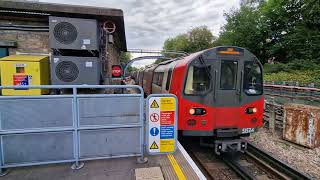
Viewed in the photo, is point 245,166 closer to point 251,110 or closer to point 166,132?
point 251,110

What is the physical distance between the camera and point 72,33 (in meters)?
5.19

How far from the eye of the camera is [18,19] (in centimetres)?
595

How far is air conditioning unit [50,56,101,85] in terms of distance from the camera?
208 inches

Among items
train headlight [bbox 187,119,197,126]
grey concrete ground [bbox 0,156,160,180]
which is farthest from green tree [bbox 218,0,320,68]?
grey concrete ground [bbox 0,156,160,180]

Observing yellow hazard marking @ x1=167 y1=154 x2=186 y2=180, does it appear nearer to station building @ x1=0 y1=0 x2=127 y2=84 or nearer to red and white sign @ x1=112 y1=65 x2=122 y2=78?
station building @ x1=0 y1=0 x2=127 y2=84

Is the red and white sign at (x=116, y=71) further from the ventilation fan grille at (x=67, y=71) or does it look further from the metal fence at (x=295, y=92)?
the metal fence at (x=295, y=92)

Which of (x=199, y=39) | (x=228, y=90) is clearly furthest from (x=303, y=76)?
(x=199, y=39)

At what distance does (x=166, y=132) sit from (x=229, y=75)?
2591mm

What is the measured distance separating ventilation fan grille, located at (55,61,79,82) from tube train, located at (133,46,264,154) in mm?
2785

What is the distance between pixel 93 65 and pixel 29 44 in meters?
2.28

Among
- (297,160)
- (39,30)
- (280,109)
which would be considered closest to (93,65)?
(39,30)

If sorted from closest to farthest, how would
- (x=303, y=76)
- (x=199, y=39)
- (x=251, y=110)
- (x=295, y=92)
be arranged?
(x=251, y=110), (x=295, y=92), (x=303, y=76), (x=199, y=39)

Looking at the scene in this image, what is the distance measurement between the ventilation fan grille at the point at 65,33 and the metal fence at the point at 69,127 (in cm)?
241

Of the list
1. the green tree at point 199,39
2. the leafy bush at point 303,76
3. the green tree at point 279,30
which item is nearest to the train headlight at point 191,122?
the leafy bush at point 303,76
